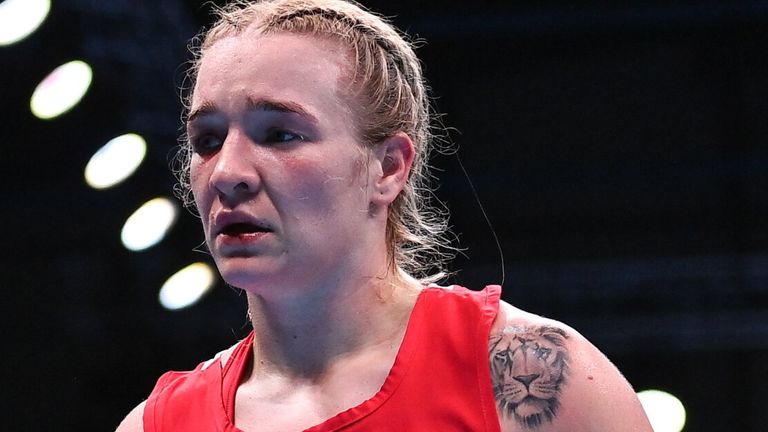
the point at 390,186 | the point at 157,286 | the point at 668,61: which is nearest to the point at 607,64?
the point at 668,61

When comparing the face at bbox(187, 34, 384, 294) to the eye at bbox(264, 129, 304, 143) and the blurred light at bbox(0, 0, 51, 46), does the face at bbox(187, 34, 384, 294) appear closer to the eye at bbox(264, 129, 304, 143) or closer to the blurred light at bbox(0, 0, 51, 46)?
the eye at bbox(264, 129, 304, 143)

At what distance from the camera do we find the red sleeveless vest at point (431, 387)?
1.60 m

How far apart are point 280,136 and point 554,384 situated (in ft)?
A: 1.95

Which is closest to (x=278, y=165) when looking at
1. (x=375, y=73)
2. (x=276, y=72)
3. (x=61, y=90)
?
(x=276, y=72)

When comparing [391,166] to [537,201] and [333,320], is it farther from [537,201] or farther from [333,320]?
[537,201]

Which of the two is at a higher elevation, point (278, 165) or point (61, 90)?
point (278, 165)

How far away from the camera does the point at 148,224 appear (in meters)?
4.85

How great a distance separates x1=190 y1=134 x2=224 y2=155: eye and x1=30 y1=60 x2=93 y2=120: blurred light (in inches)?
101

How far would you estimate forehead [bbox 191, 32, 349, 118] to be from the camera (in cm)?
168

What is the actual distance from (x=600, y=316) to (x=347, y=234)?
12.6 feet

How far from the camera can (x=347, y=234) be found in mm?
1717

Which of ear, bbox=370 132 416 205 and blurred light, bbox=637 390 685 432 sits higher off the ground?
ear, bbox=370 132 416 205

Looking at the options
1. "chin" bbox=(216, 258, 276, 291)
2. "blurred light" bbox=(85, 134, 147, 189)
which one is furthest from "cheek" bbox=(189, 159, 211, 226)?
"blurred light" bbox=(85, 134, 147, 189)

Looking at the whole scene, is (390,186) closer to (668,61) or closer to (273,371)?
(273,371)
